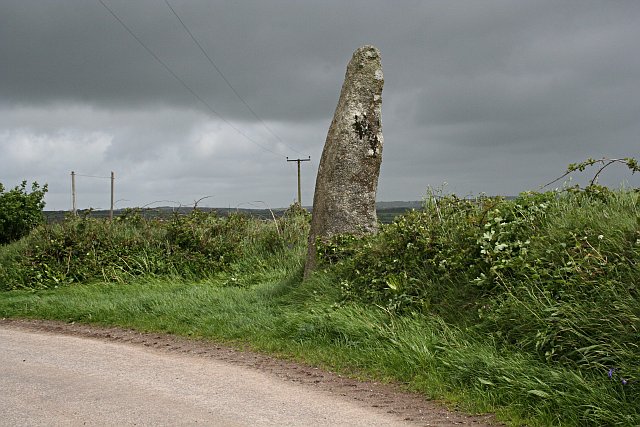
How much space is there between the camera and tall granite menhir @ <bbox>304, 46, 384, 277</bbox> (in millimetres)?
12273

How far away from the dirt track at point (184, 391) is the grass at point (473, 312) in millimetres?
464

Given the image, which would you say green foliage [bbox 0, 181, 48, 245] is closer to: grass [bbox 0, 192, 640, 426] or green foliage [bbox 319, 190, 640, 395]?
grass [bbox 0, 192, 640, 426]

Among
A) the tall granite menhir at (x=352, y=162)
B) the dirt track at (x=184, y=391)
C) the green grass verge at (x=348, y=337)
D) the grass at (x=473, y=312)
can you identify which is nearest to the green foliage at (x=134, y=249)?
the green grass verge at (x=348, y=337)

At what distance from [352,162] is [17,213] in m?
14.7

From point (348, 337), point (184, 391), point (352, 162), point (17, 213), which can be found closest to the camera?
point (184, 391)

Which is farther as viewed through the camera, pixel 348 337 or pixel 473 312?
pixel 348 337

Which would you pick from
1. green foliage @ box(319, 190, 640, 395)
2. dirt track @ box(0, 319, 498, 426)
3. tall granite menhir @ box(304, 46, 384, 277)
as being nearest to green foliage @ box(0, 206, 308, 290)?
tall granite menhir @ box(304, 46, 384, 277)

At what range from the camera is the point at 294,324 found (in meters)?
9.94

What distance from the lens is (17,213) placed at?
21953mm

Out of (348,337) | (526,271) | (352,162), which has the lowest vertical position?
(348,337)

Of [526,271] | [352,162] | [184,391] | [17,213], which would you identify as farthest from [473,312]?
[17,213]

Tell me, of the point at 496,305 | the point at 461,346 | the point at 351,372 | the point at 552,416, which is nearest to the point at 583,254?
the point at 496,305

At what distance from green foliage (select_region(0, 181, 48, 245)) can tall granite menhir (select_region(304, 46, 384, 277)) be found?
1350cm

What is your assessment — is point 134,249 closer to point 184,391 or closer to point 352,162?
point 352,162
